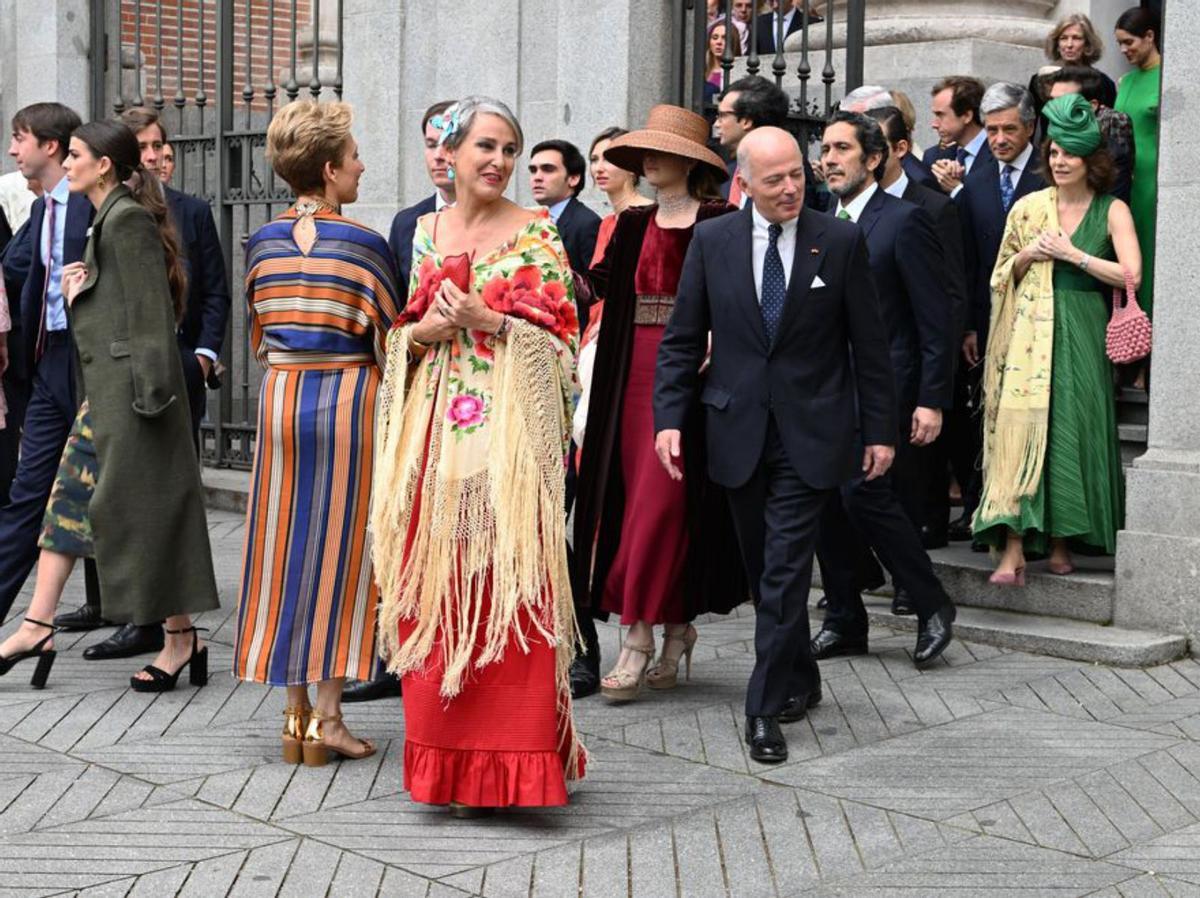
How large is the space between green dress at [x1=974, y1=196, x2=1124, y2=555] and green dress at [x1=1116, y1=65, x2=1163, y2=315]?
32 cm

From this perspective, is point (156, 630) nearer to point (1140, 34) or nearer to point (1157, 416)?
point (1157, 416)

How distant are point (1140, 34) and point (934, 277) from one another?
8.08 ft

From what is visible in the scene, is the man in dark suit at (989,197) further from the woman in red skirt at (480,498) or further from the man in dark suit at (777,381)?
the woman in red skirt at (480,498)

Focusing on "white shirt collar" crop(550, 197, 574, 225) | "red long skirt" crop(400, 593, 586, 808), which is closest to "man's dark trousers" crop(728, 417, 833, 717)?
"red long skirt" crop(400, 593, 586, 808)

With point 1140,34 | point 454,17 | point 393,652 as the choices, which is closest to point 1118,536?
point 1140,34

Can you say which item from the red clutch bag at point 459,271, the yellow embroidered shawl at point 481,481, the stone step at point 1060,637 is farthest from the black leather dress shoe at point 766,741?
the stone step at point 1060,637

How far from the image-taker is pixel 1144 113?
846cm

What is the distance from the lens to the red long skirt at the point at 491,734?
17.2 ft

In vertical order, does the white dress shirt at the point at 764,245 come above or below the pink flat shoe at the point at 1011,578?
above

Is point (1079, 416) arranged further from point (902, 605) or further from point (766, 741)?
point (766, 741)

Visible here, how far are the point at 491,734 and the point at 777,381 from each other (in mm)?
1435

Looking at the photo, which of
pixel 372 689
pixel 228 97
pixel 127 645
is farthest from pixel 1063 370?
pixel 228 97

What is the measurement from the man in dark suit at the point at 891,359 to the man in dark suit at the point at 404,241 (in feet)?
4.91

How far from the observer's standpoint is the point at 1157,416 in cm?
755
